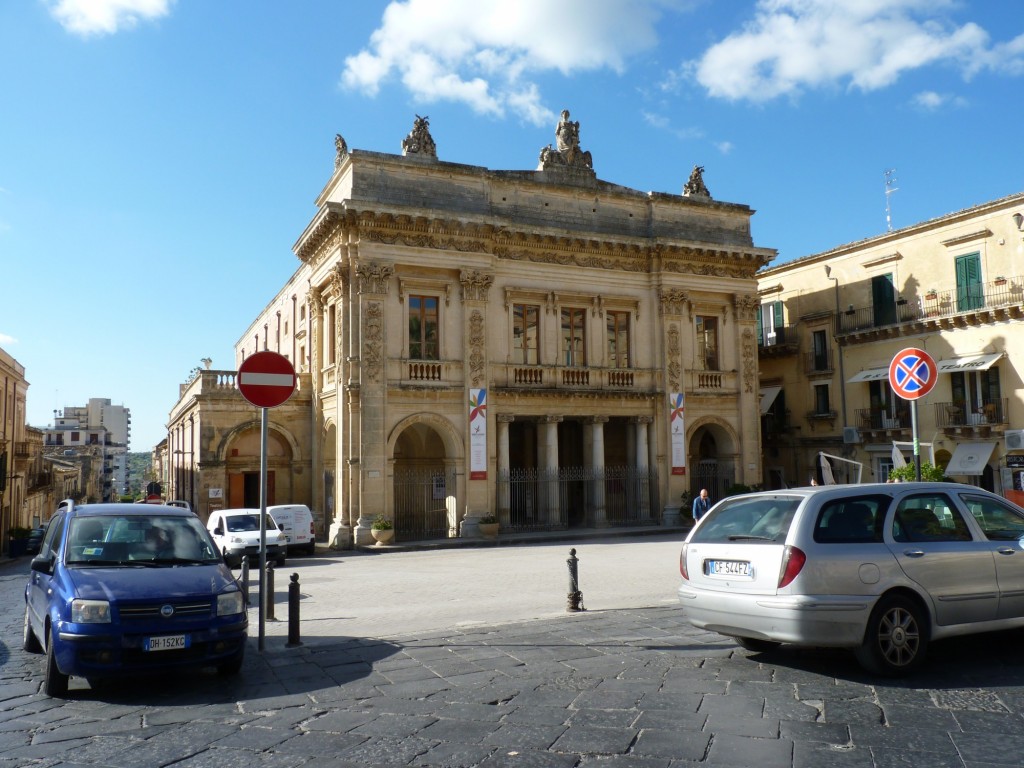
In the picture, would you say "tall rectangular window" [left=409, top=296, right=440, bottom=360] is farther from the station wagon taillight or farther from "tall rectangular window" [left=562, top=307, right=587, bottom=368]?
the station wagon taillight

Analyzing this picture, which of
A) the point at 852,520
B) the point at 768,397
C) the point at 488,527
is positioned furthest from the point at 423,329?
the point at 852,520

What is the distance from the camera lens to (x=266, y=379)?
8.77m

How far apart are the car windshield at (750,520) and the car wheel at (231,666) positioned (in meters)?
4.28

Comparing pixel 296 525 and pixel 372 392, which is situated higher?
pixel 372 392

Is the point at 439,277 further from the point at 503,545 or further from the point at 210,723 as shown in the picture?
the point at 210,723

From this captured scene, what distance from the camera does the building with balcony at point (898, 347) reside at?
26.8 meters

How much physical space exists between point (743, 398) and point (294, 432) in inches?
636

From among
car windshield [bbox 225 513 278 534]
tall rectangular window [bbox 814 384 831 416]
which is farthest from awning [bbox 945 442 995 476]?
car windshield [bbox 225 513 278 534]

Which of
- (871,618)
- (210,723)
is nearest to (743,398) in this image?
(871,618)

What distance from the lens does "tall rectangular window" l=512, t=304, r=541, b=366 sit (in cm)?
2723

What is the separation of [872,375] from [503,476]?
48.4 ft

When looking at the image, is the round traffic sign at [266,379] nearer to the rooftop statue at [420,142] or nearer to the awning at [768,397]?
the rooftop statue at [420,142]

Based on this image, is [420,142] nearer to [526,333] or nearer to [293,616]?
[526,333]

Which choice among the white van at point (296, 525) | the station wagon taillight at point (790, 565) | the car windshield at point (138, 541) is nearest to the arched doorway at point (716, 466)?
the white van at point (296, 525)
